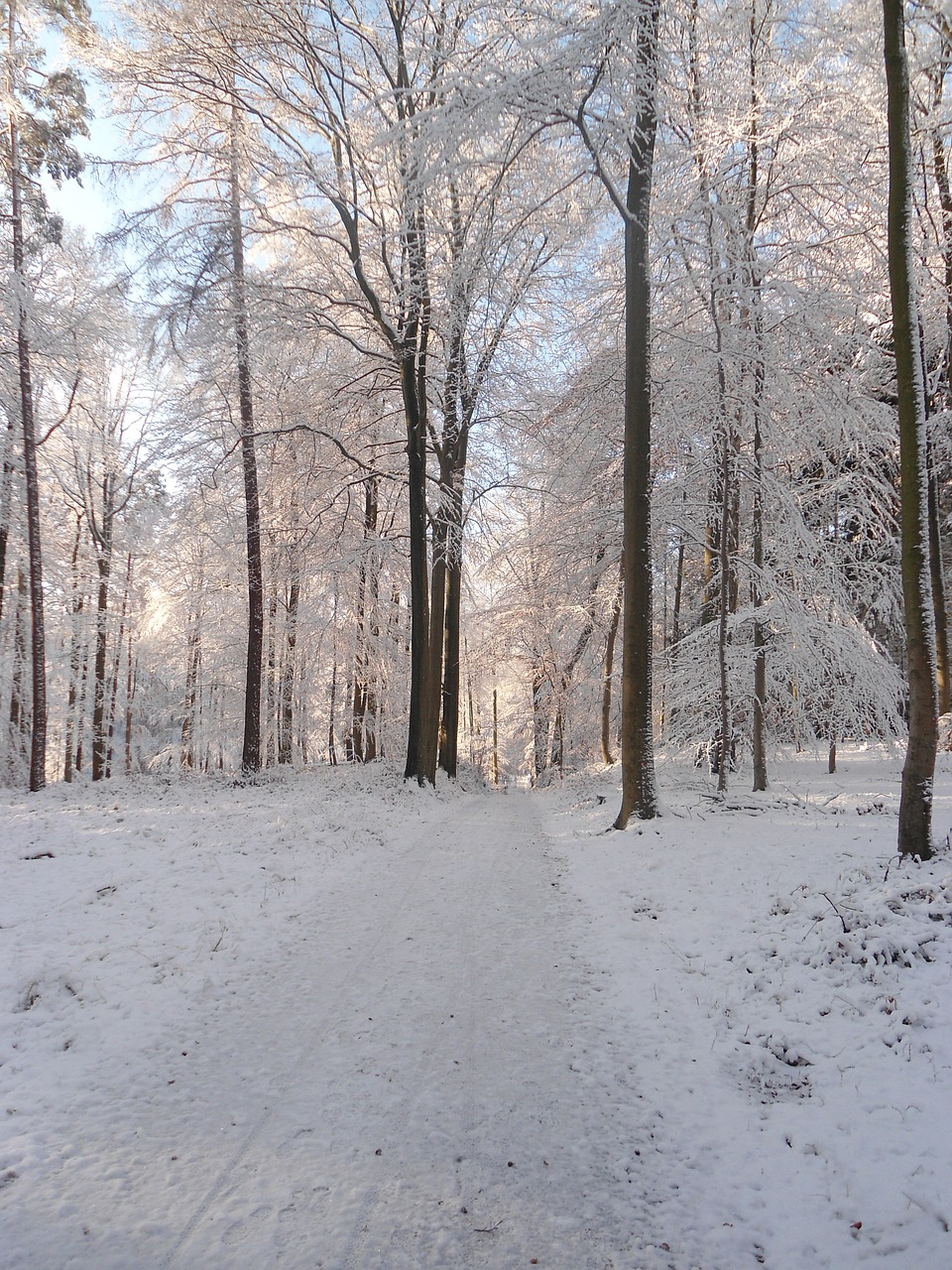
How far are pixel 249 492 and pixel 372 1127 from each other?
13394 mm

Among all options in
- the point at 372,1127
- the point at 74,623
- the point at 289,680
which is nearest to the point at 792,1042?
the point at 372,1127

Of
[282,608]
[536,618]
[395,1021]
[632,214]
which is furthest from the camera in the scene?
[536,618]

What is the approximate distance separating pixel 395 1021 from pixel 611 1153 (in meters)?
1.51

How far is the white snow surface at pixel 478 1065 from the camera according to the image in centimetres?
231

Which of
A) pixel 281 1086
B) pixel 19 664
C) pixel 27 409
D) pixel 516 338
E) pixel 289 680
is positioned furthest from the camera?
pixel 289 680

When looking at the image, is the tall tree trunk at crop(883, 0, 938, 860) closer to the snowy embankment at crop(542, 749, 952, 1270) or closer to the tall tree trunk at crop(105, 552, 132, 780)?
the snowy embankment at crop(542, 749, 952, 1270)

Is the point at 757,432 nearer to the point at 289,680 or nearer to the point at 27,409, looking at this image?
the point at 27,409

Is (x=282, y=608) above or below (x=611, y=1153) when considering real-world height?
above

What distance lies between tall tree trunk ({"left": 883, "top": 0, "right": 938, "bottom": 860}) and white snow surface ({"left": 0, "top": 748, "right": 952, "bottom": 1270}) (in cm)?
57

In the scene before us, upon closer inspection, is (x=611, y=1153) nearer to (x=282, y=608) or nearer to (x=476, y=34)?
(x=476, y=34)

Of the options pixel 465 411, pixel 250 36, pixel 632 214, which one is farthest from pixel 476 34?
pixel 465 411

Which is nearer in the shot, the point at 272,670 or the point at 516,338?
the point at 516,338

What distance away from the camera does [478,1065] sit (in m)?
3.38

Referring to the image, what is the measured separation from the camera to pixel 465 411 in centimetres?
1541
